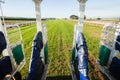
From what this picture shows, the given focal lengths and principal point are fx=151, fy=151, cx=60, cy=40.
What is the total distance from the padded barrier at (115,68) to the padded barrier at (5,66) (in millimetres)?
2704

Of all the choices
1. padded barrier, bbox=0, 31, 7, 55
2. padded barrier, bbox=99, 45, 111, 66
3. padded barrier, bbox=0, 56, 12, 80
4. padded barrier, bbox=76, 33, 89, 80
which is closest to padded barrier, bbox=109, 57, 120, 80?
padded barrier, bbox=99, 45, 111, 66

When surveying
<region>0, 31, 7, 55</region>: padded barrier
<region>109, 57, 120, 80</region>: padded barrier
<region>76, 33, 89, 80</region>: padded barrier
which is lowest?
<region>109, 57, 120, 80</region>: padded barrier

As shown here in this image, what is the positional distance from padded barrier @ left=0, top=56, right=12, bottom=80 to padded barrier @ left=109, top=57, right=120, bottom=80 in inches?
106

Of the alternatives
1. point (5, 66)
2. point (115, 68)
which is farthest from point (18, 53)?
point (115, 68)

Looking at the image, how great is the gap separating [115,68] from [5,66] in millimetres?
2771

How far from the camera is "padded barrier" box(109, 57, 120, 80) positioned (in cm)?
383

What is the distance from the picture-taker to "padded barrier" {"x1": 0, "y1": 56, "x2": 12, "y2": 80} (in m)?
3.46

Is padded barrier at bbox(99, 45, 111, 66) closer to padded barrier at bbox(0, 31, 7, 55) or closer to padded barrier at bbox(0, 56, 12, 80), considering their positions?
padded barrier at bbox(0, 56, 12, 80)

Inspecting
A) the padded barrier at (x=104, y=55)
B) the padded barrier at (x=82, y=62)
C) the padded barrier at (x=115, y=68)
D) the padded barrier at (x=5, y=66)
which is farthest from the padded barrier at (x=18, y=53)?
the padded barrier at (x=115, y=68)

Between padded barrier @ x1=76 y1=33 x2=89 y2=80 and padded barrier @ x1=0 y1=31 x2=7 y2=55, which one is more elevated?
padded barrier @ x1=0 y1=31 x2=7 y2=55

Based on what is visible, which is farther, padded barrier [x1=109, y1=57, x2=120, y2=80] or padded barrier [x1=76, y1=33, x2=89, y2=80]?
padded barrier [x1=109, y1=57, x2=120, y2=80]

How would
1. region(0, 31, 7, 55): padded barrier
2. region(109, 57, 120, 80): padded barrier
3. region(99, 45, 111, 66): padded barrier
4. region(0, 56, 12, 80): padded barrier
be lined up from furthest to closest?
region(99, 45, 111, 66): padded barrier, region(109, 57, 120, 80): padded barrier, region(0, 56, 12, 80): padded barrier, region(0, 31, 7, 55): padded barrier

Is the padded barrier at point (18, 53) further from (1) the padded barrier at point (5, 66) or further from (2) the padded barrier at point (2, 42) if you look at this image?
(2) the padded barrier at point (2, 42)

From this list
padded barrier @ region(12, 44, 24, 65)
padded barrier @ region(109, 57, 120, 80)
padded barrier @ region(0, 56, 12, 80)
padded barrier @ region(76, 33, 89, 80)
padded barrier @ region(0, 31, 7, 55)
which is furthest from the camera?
padded barrier @ region(12, 44, 24, 65)
